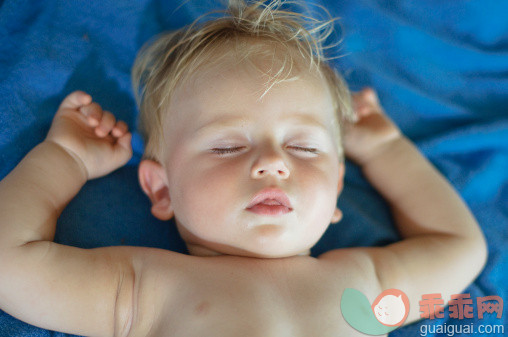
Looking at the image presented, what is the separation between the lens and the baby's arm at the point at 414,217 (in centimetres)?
129


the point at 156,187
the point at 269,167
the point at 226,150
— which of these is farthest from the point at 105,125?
the point at 269,167

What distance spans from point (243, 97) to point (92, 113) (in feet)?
1.56

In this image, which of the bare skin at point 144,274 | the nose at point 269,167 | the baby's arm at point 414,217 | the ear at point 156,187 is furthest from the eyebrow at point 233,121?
the baby's arm at point 414,217

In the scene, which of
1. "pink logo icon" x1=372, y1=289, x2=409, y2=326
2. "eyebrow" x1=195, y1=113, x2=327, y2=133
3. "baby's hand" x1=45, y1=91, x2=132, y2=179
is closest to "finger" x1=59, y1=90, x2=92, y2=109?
"baby's hand" x1=45, y1=91, x2=132, y2=179

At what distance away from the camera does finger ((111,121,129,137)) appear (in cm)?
136

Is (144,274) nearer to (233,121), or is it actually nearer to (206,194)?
(206,194)

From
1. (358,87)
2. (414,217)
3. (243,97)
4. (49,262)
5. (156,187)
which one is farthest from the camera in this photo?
(358,87)

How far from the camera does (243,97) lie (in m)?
1.13

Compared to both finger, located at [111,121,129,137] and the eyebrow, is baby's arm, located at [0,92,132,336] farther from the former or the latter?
the eyebrow

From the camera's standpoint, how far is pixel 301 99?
1172 mm

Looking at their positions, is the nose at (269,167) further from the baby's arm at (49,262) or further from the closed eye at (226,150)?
the baby's arm at (49,262)

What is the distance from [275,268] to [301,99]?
43 cm

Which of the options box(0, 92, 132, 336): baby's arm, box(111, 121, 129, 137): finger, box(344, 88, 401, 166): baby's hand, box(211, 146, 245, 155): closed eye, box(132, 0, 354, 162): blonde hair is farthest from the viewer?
box(344, 88, 401, 166): baby's hand

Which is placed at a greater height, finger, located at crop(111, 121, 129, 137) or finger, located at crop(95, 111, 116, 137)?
finger, located at crop(95, 111, 116, 137)
